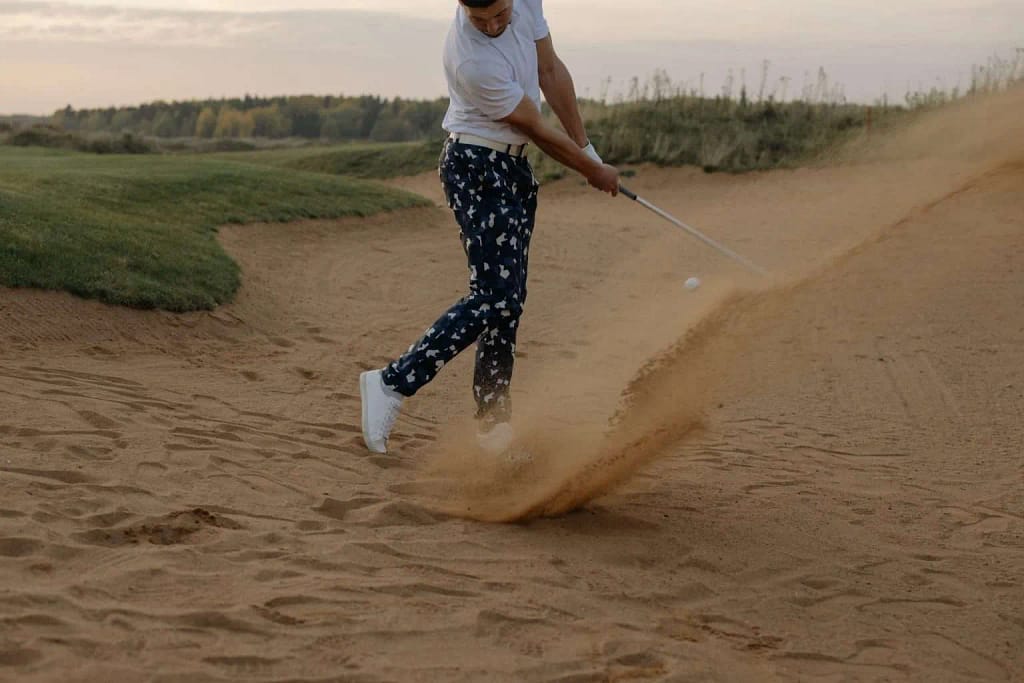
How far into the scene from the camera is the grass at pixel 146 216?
343 inches

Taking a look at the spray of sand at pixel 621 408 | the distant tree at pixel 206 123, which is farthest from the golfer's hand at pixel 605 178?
the distant tree at pixel 206 123

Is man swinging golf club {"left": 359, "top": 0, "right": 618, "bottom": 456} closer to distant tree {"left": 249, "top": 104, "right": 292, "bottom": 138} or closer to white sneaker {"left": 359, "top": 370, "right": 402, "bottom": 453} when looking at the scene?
white sneaker {"left": 359, "top": 370, "right": 402, "bottom": 453}

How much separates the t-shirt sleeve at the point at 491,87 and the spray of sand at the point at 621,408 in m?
1.59

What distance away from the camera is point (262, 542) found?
4.11 m

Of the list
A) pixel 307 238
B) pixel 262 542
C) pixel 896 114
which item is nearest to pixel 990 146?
pixel 262 542

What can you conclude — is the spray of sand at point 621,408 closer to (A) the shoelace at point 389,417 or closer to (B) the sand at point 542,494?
(B) the sand at point 542,494

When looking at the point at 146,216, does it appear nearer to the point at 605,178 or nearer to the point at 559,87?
the point at 559,87

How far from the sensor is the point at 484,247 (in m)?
5.14

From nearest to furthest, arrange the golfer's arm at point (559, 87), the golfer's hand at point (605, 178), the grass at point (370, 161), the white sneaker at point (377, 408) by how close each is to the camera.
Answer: the golfer's hand at point (605, 178) → the golfer's arm at point (559, 87) → the white sneaker at point (377, 408) → the grass at point (370, 161)

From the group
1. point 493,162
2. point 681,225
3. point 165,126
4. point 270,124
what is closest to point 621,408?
point 681,225

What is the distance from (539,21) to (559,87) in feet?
1.28

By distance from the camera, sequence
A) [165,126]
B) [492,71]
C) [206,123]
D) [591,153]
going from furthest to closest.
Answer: [165,126] → [206,123] → [591,153] → [492,71]

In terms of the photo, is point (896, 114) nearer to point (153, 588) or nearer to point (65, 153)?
point (65, 153)

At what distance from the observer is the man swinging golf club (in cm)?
495
